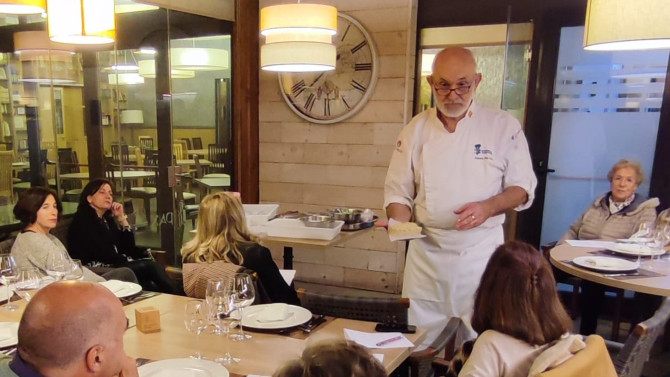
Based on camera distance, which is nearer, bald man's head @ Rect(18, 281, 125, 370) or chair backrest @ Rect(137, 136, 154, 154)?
bald man's head @ Rect(18, 281, 125, 370)

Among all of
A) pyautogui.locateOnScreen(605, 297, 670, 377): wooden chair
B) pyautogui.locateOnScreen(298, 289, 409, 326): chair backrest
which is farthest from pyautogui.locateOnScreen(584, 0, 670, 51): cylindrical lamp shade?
pyautogui.locateOnScreen(298, 289, 409, 326): chair backrest

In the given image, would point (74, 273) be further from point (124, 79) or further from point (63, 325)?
point (124, 79)

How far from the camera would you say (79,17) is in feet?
6.23

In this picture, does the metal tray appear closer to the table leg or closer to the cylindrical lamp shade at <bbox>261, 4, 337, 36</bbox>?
the table leg

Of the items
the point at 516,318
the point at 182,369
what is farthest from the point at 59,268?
the point at 516,318

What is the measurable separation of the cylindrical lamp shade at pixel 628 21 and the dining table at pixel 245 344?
4.14ft

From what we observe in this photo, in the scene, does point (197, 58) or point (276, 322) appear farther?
point (197, 58)

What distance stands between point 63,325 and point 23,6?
1390 millimetres

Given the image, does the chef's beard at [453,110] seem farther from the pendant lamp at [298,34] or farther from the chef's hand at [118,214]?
the chef's hand at [118,214]

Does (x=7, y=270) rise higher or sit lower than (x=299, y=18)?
lower

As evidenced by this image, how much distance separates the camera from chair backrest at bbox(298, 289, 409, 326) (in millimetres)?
1861

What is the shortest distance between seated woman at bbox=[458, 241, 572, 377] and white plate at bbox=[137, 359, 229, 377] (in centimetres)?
64

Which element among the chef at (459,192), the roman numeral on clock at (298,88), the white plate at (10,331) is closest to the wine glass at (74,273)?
the white plate at (10,331)

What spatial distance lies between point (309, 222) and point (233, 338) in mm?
1513
